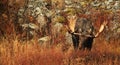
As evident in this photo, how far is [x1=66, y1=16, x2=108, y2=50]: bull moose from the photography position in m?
9.57

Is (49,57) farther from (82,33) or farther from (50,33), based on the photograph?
(50,33)

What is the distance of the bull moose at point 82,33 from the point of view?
31.4 feet

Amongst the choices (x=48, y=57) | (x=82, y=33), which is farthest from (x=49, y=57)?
(x=82, y=33)

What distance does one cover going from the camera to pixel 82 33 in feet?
32.5

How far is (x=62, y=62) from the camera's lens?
8570 mm

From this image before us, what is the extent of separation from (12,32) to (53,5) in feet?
9.47

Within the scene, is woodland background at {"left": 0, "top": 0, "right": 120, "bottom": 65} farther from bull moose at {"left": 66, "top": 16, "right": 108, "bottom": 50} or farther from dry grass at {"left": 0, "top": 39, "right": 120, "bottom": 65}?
bull moose at {"left": 66, "top": 16, "right": 108, "bottom": 50}

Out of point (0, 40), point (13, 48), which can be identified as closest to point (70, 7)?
point (0, 40)

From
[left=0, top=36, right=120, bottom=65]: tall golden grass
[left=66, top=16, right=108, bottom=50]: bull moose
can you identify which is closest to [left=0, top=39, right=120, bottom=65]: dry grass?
[left=0, top=36, right=120, bottom=65]: tall golden grass

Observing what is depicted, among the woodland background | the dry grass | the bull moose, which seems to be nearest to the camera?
the dry grass

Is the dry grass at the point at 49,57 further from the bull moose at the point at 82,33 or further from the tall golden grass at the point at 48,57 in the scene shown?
the bull moose at the point at 82,33

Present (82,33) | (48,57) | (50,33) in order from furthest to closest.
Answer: (50,33) → (82,33) → (48,57)

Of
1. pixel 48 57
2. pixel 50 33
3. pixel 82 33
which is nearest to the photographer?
pixel 48 57

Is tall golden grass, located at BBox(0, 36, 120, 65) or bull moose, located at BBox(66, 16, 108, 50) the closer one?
tall golden grass, located at BBox(0, 36, 120, 65)
